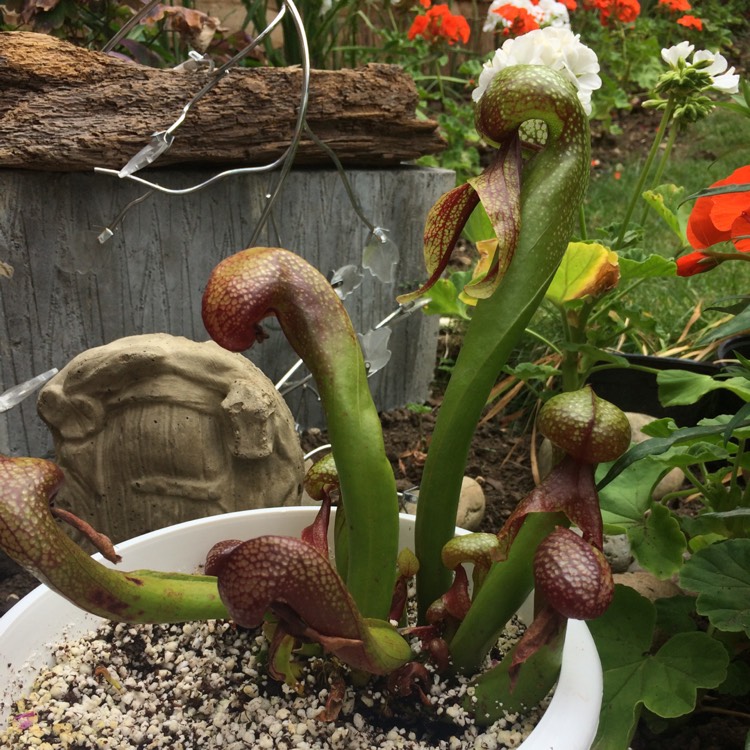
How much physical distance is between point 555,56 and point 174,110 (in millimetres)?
726

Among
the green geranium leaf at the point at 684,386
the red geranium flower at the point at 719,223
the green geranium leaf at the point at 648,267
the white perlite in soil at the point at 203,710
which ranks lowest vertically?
the white perlite in soil at the point at 203,710

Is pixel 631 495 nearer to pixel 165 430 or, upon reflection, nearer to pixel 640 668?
pixel 640 668

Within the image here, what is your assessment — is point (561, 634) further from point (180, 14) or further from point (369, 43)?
point (369, 43)

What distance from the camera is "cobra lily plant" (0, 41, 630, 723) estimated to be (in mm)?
559

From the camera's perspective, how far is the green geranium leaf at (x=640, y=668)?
2.92 feet

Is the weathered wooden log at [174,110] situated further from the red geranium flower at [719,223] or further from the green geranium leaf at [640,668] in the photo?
the green geranium leaf at [640,668]

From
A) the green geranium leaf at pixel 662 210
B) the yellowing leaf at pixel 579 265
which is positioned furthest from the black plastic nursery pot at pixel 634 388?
the yellowing leaf at pixel 579 265

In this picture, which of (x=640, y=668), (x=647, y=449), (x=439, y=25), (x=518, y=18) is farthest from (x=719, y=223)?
(x=439, y=25)

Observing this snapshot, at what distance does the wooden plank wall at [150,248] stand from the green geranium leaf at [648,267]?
2.16 feet

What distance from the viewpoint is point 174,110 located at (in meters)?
1.47

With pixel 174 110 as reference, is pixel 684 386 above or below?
below

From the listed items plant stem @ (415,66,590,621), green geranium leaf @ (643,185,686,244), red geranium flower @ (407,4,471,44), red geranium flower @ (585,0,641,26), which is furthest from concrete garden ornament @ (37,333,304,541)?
red geranium flower @ (585,0,641,26)

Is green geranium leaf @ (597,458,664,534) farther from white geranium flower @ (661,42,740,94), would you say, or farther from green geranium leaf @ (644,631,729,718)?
white geranium flower @ (661,42,740,94)

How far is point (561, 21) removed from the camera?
8.71ft
